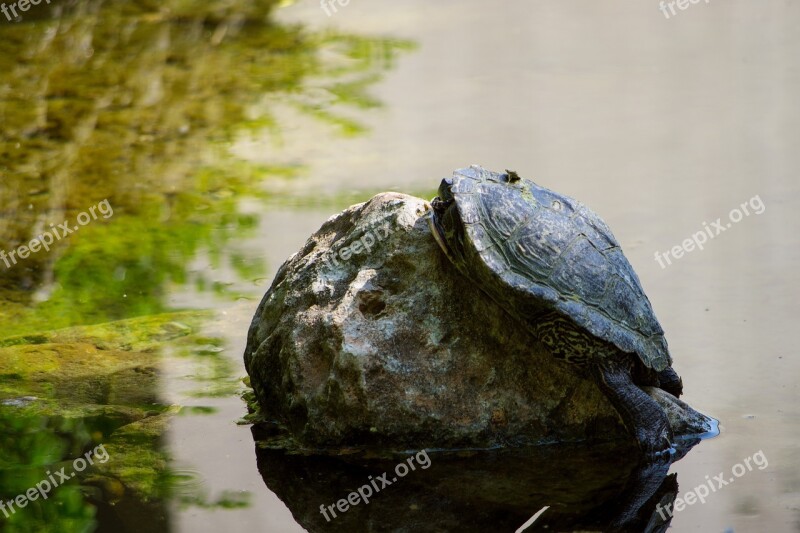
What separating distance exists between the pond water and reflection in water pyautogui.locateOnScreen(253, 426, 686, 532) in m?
0.01

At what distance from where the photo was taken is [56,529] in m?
4.22

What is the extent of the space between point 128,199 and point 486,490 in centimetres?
483

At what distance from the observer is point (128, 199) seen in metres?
8.10

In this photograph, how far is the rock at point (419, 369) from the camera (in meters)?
4.48

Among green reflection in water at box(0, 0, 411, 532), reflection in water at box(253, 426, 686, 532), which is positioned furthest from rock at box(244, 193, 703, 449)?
green reflection in water at box(0, 0, 411, 532)

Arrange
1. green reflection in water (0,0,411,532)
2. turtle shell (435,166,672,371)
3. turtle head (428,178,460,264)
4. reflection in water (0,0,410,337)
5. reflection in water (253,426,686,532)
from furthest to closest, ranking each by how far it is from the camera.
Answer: reflection in water (0,0,410,337) < green reflection in water (0,0,411,532) < turtle head (428,178,460,264) < turtle shell (435,166,672,371) < reflection in water (253,426,686,532)

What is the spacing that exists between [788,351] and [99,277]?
4.35m

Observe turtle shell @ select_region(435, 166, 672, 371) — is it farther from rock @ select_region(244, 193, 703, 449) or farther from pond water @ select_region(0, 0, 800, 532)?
pond water @ select_region(0, 0, 800, 532)

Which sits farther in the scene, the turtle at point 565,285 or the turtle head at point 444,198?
the turtle head at point 444,198

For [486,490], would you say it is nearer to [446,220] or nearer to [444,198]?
[446,220]

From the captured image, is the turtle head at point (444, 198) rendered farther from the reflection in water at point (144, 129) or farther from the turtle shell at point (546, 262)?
the reflection in water at point (144, 129)

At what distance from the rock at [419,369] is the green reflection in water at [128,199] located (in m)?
0.60

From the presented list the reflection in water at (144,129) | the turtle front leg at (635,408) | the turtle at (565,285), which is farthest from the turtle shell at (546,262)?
the reflection in water at (144,129)

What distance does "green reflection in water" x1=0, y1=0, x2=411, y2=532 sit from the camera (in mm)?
4730
